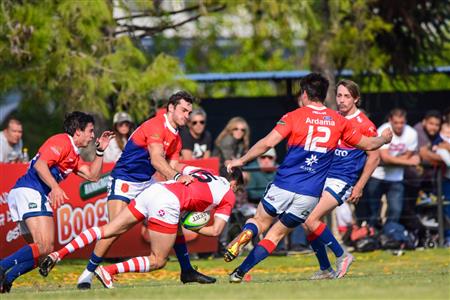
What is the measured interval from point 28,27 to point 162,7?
3.08m

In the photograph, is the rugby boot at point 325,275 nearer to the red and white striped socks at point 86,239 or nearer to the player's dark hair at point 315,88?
the player's dark hair at point 315,88

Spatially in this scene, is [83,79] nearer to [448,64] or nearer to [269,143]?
[269,143]

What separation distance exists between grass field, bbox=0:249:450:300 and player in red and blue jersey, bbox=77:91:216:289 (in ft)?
0.88

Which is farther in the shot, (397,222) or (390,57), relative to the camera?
(390,57)

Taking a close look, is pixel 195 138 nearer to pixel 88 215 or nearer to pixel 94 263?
pixel 88 215

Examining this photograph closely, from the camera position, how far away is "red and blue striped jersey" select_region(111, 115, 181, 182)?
1469 centimetres

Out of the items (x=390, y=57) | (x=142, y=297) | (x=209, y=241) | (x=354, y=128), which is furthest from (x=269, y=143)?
(x=390, y=57)

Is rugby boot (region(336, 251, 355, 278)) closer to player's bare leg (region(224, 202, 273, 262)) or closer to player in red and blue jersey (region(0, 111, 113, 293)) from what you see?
player's bare leg (region(224, 202, 273, 262))

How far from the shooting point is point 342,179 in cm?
1559

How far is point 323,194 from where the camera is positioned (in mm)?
15453

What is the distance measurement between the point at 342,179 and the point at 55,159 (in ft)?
11.2

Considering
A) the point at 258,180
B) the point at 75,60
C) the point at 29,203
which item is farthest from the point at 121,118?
the point at 29,203

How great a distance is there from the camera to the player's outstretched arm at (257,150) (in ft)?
44.7

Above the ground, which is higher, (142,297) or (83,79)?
(83,79)
